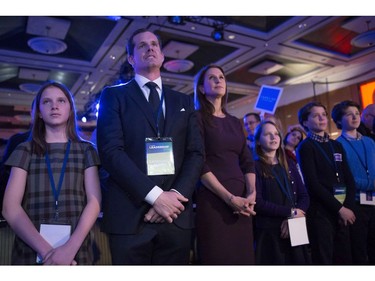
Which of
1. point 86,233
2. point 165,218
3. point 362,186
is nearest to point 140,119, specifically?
point 165,218

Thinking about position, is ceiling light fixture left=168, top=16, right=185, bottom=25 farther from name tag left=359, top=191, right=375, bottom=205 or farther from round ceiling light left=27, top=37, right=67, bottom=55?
name tag left=359, top=191, right=375, bottom=205

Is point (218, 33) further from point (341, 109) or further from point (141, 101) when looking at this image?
point (141, 101)

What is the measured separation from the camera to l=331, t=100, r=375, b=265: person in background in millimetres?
2299

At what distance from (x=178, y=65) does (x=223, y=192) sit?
6.70m

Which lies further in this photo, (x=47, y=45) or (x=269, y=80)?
(x=269, y=80)

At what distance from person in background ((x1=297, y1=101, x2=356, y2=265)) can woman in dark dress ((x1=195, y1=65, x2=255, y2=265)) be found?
69 cm

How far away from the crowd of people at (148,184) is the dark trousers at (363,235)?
5.8 inches

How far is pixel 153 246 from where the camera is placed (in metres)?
1.38

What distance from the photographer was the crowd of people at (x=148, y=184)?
1.37 m

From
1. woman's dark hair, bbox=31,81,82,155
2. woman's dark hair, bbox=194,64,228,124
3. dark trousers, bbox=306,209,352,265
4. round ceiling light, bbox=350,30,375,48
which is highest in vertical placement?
round ceiling light, bbox=350,30,375,48

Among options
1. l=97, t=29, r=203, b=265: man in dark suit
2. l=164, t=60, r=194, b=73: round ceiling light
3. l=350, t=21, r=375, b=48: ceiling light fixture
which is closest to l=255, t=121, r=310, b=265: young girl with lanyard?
l=97, t=29, r=203, b=265: man in dark suit

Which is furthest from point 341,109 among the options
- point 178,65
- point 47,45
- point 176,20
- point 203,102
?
point 47,45

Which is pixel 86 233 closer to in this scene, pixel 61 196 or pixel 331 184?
pixel 61 196
